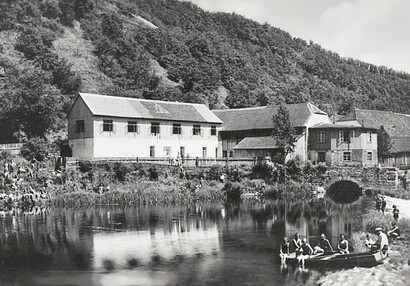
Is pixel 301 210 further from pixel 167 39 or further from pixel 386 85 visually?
pixel 386 85

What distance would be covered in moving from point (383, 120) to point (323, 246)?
212ft

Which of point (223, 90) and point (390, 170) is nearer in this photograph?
point (390, 170)

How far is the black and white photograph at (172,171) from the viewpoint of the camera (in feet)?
93.0

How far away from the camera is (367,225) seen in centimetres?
3762

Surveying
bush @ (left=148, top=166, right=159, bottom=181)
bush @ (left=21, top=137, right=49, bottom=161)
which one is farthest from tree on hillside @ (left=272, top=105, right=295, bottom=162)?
bush @ (left=21, top=137, right=49, bottom=161)

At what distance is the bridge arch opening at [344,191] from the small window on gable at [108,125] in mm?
27540

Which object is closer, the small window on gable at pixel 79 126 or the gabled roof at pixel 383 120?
the small window on gable at pixel 79 126

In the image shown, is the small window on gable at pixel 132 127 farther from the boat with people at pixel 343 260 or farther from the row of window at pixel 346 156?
the boat with people at pixel 343 260

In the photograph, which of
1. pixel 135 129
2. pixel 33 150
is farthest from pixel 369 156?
pixel 33 150

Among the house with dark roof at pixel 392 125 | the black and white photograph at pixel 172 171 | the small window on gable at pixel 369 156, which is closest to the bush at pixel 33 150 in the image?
the black and white photograph at pixel 172 171

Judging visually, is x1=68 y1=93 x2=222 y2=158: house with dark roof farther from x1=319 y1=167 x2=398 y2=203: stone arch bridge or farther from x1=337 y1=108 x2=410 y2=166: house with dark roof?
x1=337 y1=108 x2=410 y2=166: house with dark roof

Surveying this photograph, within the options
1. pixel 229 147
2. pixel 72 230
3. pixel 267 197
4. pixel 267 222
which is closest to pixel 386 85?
pixel 229 147

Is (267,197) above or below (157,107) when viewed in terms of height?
below

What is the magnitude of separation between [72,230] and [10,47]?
71377mm
